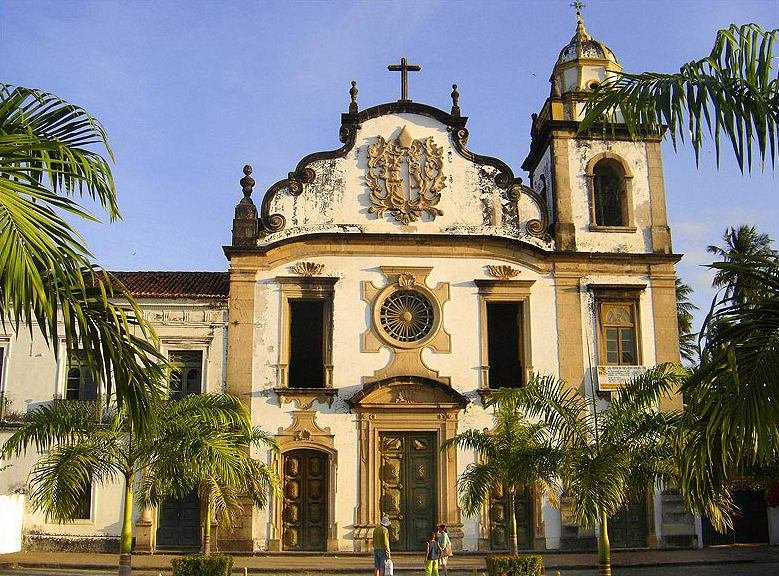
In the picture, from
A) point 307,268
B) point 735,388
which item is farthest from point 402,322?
point 735,388

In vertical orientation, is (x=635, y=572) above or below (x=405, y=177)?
below

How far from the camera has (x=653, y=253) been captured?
22469 millimetres

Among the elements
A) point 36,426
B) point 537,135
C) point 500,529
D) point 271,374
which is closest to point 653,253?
point 537,135

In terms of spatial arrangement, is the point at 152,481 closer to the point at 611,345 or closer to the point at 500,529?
the point at 500,529

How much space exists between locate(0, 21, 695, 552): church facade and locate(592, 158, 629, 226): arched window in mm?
60

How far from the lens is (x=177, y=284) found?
22.1 meters

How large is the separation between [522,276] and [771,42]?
15.8m

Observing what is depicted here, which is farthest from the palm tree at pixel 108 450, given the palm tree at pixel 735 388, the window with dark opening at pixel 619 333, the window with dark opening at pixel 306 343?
the window with dark opening at pixel 619 333

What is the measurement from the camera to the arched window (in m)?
23.2

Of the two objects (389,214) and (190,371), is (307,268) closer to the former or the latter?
(389,214)

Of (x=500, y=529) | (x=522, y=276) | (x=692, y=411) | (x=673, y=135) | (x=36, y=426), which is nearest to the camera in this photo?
(x=673, y=135)

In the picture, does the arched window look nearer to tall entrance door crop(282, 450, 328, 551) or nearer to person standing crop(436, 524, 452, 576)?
tall entrance door crop(282, 450, 328, 551)

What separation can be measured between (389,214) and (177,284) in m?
5.46

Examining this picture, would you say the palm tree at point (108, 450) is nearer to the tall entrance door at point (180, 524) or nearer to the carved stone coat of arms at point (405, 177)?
the tall entrance door at point (180, 524)
